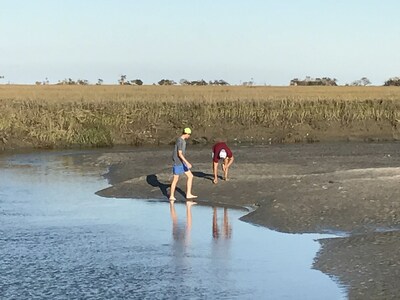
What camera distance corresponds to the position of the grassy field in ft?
129

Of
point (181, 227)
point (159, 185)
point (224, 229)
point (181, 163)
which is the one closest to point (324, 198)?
point (224, 229)

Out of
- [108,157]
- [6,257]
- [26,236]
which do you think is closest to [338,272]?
[6,257]

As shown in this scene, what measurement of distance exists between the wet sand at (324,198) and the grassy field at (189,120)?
1055 cm

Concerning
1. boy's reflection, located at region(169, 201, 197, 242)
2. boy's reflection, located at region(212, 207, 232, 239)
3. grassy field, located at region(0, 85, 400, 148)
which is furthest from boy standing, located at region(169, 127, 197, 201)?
grassy field, located at region(0, 85, 400, 148)

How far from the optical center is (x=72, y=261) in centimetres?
1238

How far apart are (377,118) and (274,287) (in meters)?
35.6

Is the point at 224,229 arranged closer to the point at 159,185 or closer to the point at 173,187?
the point at 173,187

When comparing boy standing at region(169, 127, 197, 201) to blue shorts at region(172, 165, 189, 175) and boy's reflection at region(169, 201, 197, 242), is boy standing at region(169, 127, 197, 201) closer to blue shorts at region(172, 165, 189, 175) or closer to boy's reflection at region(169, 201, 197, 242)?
blue shorts at region(172, 165, 189, 175)

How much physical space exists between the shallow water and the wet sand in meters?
0.47

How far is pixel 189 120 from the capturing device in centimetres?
4281

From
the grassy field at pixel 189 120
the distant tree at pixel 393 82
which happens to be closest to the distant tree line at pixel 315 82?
the distant tree at pixel 393 82

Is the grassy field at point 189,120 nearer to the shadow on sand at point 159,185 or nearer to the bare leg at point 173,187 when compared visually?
the shadow on sand at point 159,185

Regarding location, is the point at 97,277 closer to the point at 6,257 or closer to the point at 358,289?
the point at 6,257

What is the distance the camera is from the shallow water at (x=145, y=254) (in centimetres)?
1055
